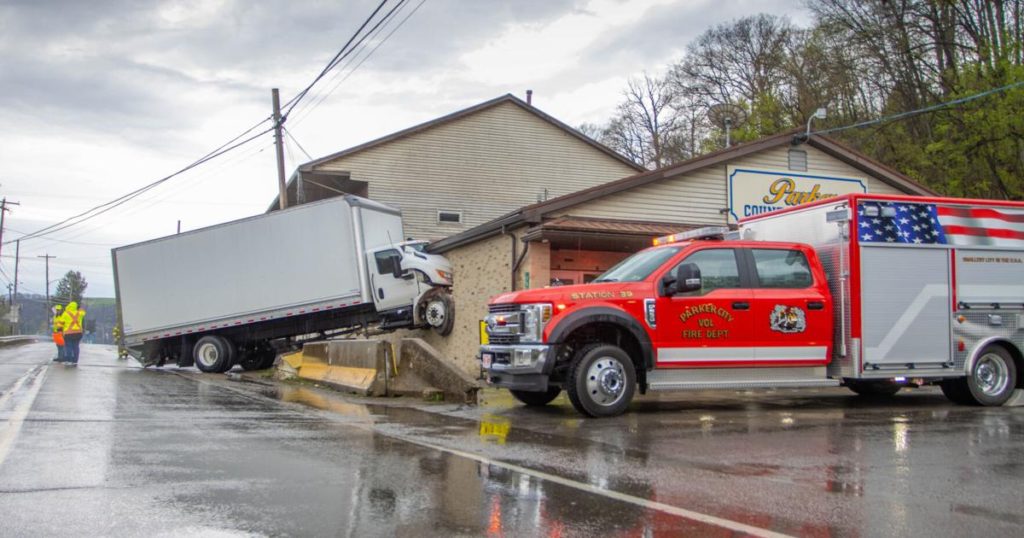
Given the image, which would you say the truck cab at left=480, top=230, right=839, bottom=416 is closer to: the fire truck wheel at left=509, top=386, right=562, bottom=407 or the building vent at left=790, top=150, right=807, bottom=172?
the fire truck wheel at left=509, top=386, right=562, bottom=407

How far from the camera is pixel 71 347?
21094mm

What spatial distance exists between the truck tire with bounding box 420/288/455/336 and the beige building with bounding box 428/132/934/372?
25 centimetres

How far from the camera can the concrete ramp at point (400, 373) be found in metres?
11.8

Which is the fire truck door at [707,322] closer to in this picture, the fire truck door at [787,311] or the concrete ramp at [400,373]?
the fire truck door at [787,311]

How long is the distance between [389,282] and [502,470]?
1488cm

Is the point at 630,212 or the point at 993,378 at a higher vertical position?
the point at 630,212

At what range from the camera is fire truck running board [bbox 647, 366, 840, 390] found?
986cm

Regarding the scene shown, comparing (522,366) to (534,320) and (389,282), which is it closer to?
(534,320)

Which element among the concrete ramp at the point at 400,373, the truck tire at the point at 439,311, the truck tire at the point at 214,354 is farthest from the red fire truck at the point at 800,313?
the truck tire at the point at 214,354

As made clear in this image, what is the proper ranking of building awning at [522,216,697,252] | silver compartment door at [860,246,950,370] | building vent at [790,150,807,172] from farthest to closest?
1. building vent at [790,150,807,172]
2. building awning at [522,216,697,252]
3. silver compartment door at [860,246,950,370]

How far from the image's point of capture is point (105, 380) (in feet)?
50.3

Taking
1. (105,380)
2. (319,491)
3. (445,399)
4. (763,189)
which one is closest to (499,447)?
(319,491)

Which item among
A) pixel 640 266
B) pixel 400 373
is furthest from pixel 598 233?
pixel 640 266

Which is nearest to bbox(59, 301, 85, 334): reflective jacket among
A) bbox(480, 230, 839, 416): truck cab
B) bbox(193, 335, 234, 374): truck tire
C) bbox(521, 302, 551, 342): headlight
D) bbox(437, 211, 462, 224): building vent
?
bbox(193, 335, 234, 374): truck tire
